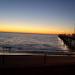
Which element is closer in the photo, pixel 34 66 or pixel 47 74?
pixel 47 74

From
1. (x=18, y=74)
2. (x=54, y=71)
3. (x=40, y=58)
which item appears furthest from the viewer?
(x=40, y=58)

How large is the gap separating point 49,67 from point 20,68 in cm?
81

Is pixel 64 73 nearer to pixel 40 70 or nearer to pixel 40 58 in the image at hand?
pixel 40 70

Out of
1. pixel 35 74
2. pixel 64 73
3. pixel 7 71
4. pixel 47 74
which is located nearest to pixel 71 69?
pixel 64 73

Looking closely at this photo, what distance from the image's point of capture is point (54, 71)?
15.3 ft

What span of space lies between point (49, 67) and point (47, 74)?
18.0 inches

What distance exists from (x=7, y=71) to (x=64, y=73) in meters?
1.45

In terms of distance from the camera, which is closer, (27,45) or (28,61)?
(28,61)

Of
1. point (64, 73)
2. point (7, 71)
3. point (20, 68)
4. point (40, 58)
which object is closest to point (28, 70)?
point (20, 68)

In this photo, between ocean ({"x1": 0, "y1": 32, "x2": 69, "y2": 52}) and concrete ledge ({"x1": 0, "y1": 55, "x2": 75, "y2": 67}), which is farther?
ocean ({"x1": 0, "y1": 32, "x2": 69, "y2": 52})

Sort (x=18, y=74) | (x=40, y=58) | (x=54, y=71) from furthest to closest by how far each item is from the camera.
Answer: (x=40, y=58) < (x=54, y=71) < (x=18, y=74)

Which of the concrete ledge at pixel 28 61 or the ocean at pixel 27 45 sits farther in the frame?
the ocean at pixel 27 45

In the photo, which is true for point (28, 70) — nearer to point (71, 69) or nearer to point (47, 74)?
point (47, 74)

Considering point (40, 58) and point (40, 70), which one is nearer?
point (40, 70)
